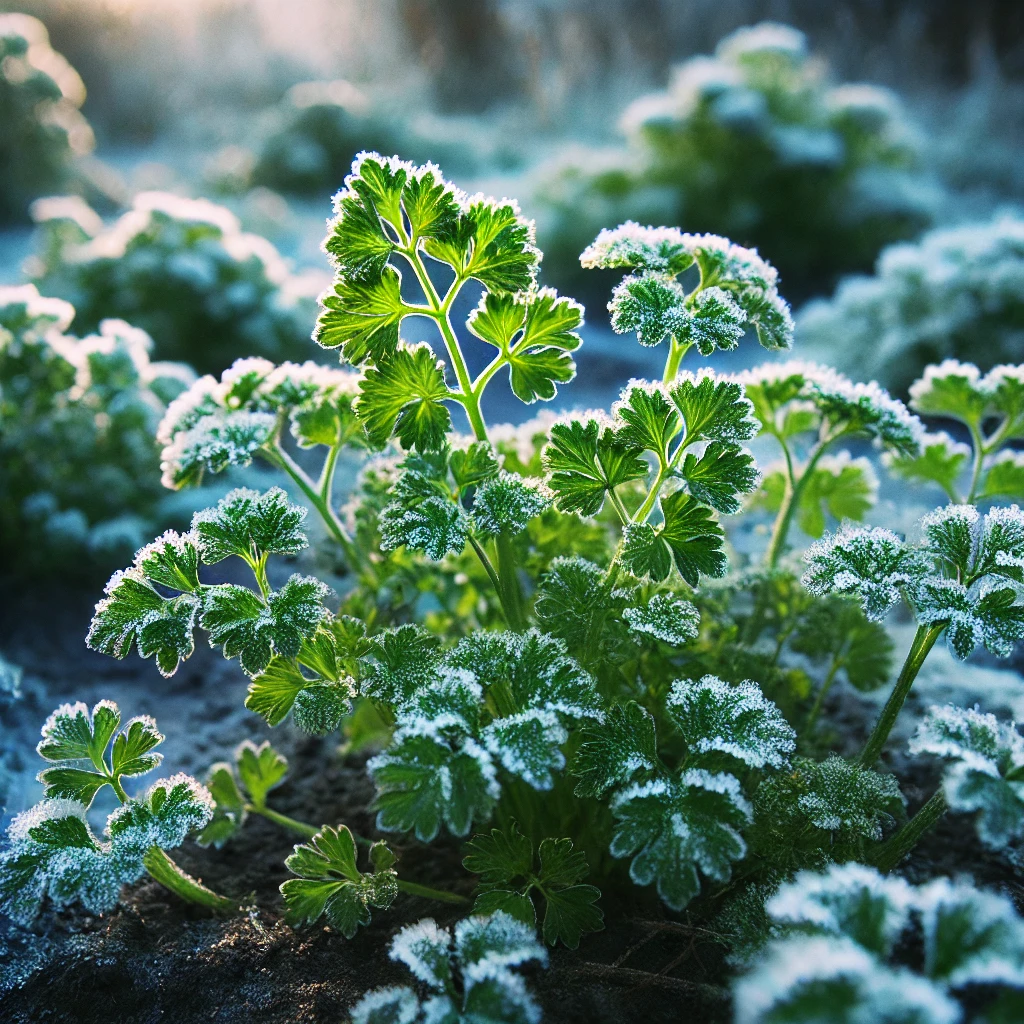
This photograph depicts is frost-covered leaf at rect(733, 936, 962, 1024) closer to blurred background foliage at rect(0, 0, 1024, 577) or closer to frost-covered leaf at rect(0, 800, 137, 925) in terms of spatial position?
frost-covered leaf at rect(0, 800, 137, 925)

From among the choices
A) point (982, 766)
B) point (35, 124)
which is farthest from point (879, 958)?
point (35, 124)

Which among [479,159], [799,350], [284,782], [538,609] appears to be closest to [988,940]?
[538,609]

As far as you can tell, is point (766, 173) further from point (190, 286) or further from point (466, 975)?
point (466, 975)

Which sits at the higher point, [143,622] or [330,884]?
[143,622]

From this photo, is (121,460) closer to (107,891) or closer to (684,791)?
(107,891)

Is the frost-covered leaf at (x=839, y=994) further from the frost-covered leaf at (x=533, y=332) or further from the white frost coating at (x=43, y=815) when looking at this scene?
the white frost coating at (x=43, y=815)

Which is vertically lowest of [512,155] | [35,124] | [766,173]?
[35,124]

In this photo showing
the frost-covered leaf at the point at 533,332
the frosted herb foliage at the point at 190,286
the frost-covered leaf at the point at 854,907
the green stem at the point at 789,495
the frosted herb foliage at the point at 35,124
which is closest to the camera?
the frost-covered leaf at the point at 854,907

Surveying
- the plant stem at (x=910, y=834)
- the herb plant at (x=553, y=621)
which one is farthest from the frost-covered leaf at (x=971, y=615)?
the plant stem at (x=910, y=834)
